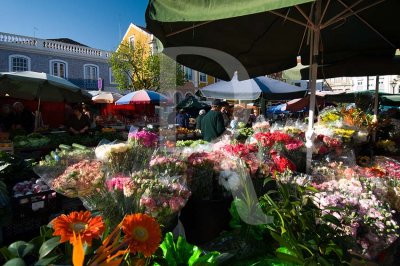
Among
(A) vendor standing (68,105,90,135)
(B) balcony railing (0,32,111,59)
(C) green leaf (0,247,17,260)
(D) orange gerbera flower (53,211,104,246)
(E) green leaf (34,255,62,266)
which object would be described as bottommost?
(C) green leaf (0,247,17,260)

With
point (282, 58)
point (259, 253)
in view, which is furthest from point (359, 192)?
point (282, 58)

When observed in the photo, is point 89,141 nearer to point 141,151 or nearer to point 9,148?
point 9,148

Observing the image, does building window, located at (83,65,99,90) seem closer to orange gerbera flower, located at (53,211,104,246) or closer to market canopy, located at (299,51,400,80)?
market canopy, located at (299,51,400,80)

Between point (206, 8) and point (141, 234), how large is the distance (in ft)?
3.68

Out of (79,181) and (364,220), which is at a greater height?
(79,181)

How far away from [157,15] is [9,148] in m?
4.95

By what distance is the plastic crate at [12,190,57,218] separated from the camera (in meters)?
2.59

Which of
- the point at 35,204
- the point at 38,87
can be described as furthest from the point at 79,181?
the point at 38,87

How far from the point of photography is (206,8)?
5.10 feet

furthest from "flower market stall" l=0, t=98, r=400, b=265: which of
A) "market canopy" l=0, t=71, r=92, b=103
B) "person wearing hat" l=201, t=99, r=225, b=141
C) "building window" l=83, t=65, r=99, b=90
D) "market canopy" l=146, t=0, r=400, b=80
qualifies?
"building window" l=83, t=65, r=99, b=90

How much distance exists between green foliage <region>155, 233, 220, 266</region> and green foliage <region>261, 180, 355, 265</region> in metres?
0.28

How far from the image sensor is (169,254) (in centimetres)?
129

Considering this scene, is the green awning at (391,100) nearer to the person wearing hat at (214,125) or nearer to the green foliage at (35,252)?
the person wearing hat at (214,125)

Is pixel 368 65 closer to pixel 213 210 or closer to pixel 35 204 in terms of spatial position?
pixel 213 210
